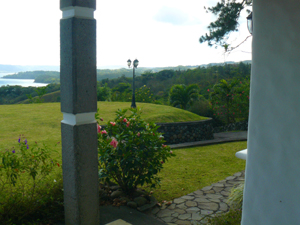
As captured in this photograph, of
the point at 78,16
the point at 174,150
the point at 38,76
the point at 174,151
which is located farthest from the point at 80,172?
the point at 38,76

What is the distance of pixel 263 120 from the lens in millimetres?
2088

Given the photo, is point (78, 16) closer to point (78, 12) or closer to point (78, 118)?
point (78, 12)

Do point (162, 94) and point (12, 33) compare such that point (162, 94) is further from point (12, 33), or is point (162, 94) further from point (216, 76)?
point (12, 33)

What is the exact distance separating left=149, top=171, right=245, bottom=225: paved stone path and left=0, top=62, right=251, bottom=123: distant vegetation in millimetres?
10101

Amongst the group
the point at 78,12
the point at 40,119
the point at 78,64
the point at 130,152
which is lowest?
the point at 40,119

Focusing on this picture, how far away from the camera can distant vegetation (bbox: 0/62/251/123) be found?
14359mm

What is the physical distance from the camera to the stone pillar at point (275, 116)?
1.90 metres

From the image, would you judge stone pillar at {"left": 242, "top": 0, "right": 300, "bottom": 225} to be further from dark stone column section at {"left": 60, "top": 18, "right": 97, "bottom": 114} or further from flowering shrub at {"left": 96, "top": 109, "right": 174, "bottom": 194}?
flowering shrub at {"left": 96, "top": 109, "right": 174, "bottom": 194}

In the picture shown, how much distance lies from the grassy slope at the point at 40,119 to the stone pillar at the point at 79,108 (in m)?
4.42

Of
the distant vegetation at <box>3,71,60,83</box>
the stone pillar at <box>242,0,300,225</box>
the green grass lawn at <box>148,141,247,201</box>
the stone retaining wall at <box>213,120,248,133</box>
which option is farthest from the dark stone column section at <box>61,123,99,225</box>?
the distant vegetation at <box>3,71,60,83</box>

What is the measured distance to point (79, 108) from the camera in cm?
280

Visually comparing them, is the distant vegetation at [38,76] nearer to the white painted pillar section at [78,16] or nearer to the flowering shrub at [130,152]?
the flowering shrub at [130,152]

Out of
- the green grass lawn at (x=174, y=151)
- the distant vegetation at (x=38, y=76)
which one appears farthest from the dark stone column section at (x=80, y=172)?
the distant vegetation at (x=38, y=76)

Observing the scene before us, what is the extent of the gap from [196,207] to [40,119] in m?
7.67
